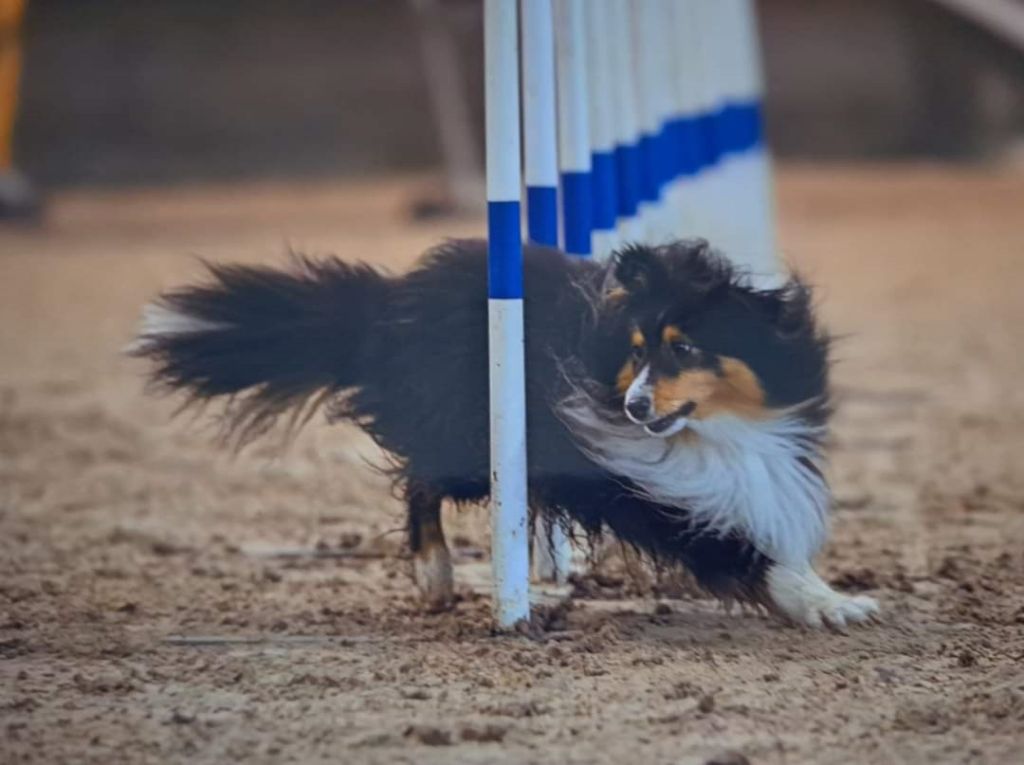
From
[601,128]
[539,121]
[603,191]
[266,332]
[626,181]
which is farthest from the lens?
[626,181]

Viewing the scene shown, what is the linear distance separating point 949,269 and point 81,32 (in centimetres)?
868

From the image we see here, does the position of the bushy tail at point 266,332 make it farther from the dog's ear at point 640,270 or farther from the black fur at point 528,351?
the dog's ear at point 640,270

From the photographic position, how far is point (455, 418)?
392cm

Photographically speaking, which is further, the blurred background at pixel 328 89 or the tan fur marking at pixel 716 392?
the blurred background at pixel 328 89

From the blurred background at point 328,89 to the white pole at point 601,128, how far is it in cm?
1098

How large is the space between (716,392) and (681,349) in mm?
128

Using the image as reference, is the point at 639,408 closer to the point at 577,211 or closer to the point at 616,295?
the point at 616,295

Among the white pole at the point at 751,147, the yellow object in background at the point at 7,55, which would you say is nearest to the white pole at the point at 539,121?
the white pole at the point at 751,147

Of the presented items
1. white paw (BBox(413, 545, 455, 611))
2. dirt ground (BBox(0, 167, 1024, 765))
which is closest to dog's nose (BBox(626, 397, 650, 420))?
dirt ground (BBox(0, 167, 1024, 765))

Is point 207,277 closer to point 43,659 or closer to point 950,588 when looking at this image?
point 43,659

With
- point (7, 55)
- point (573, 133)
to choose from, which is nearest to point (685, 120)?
point (573, 133)

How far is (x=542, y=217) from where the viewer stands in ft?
13.8

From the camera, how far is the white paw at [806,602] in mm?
3883

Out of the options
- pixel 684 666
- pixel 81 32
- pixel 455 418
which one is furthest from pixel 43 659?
Result: pixel 81 32
